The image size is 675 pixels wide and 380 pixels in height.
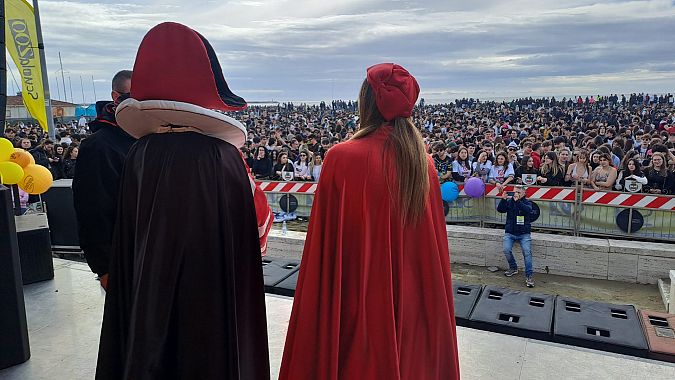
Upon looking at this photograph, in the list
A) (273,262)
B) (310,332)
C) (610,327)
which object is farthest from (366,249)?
(273,262)

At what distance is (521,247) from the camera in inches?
311

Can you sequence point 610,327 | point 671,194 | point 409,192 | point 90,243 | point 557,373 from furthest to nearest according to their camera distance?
point 671,194, point 610,327, point 557,373, point 90,243, point 409,192

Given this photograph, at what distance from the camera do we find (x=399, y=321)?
233cm

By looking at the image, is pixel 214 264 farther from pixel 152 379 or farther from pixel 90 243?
pixel 90 243

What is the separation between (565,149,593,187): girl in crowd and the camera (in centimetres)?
909

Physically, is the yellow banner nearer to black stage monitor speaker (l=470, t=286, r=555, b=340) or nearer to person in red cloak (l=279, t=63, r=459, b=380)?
black stage monitor speaker (l=470, t=286, r=555, b=340)

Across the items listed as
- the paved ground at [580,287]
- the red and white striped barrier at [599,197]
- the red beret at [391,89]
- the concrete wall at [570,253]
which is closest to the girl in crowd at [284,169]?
the red and white striped barrier at [599,197]

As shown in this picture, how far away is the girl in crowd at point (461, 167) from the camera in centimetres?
1017

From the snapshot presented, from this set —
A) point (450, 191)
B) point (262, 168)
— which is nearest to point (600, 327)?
point (450, 191)

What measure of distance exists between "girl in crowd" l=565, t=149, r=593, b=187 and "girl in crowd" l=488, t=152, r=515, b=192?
1.00m

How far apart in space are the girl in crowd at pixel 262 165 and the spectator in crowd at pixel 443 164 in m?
4.36

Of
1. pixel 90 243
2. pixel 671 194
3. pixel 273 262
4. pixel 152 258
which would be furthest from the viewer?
pixel 671 194

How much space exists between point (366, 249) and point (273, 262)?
14.6ft

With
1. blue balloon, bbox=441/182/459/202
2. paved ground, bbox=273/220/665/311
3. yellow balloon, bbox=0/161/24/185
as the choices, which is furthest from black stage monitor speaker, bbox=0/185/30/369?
blue balloon, bbox=441/182/459/202
